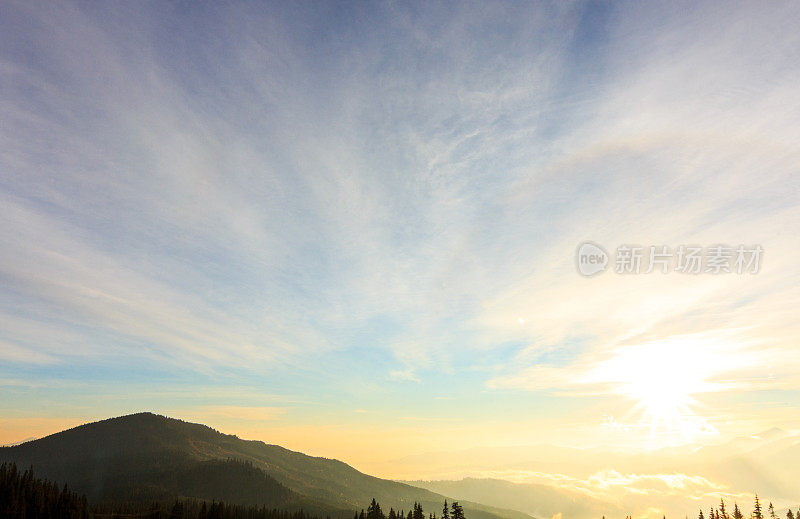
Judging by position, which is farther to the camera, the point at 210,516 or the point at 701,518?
the point at 210,516

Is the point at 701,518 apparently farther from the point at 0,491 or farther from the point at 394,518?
the point at 0,491

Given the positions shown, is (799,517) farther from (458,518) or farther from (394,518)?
(394,518)

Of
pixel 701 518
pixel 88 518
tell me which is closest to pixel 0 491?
pixel 88 518

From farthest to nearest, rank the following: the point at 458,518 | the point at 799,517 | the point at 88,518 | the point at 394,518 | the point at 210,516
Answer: the point at 88,518 → the point at 210,516 → the point at 394,518 → the point at 799,517 → the point at 458,518

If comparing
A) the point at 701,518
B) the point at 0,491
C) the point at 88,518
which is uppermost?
the point at 701,518

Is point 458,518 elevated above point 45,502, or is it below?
above

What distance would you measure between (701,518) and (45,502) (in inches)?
10877

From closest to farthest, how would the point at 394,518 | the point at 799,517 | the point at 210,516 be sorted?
the point at 799,517, the point at 394,518, the point at 210,516

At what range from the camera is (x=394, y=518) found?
144000 millimetres

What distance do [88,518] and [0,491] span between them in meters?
38.2

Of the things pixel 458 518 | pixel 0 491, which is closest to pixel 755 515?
pixel 458 518

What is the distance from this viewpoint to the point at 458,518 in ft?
329

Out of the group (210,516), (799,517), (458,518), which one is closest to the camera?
(458,518)

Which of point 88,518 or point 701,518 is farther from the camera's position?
point 88,518
